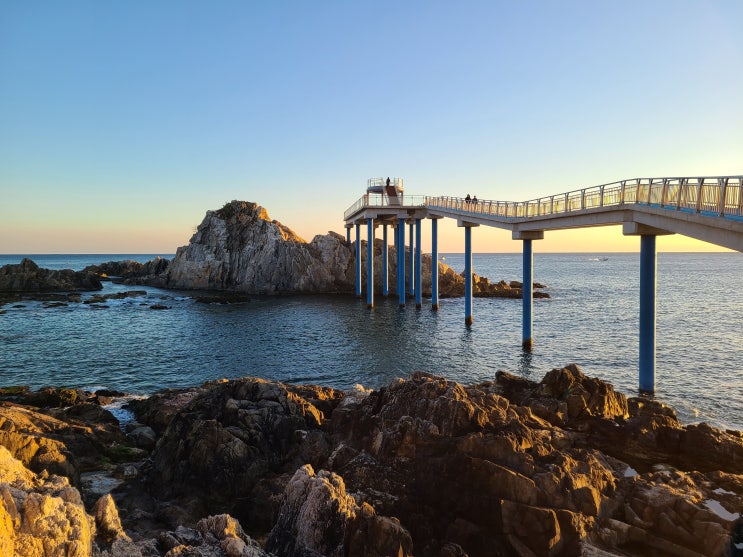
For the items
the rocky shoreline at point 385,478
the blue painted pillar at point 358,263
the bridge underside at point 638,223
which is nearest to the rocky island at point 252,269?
the blue painted pillar at point 358,263

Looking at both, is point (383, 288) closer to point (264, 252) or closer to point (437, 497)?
point (264, 252)

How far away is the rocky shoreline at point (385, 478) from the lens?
29.1ft

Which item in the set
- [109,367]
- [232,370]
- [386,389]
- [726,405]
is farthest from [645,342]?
[109,367]

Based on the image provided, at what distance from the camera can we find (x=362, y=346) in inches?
1337

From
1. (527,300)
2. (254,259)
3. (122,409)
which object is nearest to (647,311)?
(527,300)

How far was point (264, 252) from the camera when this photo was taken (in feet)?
243

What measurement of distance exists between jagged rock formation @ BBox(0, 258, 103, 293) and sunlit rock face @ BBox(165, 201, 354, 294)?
1356cm

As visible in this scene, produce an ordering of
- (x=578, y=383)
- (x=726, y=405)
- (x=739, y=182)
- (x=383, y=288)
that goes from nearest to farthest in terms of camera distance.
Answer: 1. (x=739, y=182)
2. (x=578, y=383)
3. (x=726, y=405)
4. (x=383, y=288)

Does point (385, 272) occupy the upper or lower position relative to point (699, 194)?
lower

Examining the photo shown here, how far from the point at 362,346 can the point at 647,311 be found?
1846 centimetres

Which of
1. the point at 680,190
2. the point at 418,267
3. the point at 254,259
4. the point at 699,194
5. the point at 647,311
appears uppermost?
the point at 680,190

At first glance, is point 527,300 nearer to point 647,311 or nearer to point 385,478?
point 647,311

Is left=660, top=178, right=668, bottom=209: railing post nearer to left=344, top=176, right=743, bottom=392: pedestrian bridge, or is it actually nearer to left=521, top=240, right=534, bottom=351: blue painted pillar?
left=344, top=176, right=743, bottom=392: pedestrian bridge

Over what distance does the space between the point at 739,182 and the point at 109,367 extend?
32358mm
